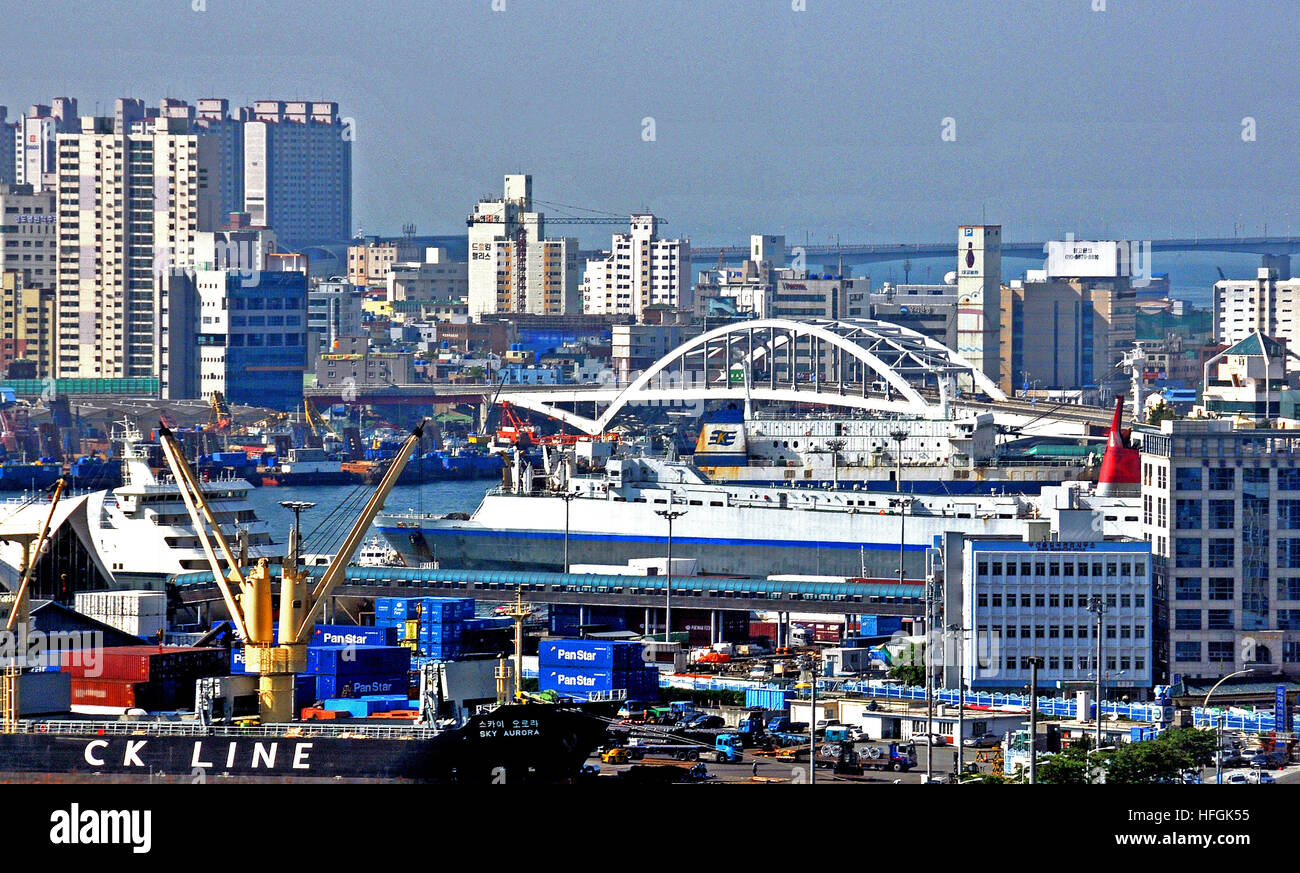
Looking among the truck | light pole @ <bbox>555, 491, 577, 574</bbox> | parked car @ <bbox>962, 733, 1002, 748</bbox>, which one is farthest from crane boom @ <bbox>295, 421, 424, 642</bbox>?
light pole @ <bbox>555, 491, 577, 574</bbox>

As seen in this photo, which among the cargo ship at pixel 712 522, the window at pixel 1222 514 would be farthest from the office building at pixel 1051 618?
the cargo ship at pixel 712 522

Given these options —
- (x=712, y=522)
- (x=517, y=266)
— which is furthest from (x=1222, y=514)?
(x=517, y=266)

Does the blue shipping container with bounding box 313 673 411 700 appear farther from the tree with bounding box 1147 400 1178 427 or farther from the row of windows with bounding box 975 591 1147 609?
the tree with bounding box 1147 400 1178 427

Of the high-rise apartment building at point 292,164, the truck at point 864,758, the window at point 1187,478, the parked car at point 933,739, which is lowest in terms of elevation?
the parked car at point 933,739

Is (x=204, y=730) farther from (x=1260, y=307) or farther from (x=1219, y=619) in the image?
(x=1260, y=307)

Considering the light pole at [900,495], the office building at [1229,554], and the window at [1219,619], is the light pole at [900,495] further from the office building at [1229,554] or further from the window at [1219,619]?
the window at [1219,619]
